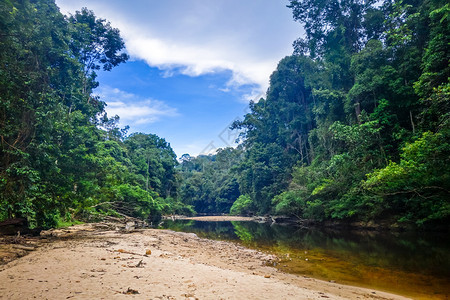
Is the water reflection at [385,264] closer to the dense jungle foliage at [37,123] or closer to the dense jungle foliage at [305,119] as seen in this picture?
the dense jungle foliage at [305,119]

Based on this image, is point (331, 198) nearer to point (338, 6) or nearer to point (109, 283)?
point (109, 283)

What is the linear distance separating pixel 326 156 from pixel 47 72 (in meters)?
25.9

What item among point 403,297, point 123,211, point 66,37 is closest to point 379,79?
point 403,297

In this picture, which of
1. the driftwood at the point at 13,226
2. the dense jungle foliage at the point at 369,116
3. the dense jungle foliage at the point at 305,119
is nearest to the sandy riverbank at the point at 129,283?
the driftwood at the point at 13,226

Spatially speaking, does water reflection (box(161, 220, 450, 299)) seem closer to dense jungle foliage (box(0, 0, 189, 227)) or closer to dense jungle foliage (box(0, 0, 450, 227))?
dense jungle foliage (box(0, 0, 450, 227))

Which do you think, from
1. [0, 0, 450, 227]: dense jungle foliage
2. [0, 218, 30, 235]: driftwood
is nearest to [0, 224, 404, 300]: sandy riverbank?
[0, 218, 30, 235]: driftwood

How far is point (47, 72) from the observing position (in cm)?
1068

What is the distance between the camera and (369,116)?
19312 millimetres

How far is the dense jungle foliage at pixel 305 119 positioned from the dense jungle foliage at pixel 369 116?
0.33 ft

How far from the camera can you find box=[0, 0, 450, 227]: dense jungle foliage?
941cm

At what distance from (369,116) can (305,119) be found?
1601cm

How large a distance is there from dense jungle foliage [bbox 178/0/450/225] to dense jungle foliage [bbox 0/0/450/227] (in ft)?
0.33

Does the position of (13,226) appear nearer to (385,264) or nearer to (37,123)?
(37,123)

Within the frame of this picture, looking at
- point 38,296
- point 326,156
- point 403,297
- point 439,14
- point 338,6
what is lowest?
point 403,297
